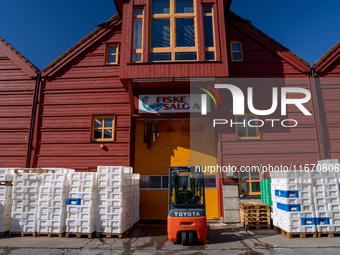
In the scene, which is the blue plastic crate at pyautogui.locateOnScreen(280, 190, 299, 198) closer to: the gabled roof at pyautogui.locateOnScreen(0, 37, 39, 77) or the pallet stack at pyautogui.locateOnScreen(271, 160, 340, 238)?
the pallet stack at pyautogui.locateOnScreen(271, 160, 340, 238)

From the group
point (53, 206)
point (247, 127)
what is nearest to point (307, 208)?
point (247, 127)

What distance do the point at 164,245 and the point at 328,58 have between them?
47.3 ft

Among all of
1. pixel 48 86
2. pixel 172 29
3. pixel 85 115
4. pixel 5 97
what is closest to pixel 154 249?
pixel 85 115

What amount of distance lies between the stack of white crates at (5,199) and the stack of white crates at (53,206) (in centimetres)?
162

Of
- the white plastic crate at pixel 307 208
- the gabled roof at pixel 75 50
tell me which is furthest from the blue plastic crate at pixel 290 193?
A: the gabled roof at pixel 75 50

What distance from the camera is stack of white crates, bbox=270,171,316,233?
9523mm

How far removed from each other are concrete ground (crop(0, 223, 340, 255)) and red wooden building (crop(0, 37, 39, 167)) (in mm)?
5911

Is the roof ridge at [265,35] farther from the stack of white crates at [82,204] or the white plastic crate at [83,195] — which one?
the white plastic crate at [83,195]

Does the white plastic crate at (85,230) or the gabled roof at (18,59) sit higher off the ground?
the gabled roof at (18,59)

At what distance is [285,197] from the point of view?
384 inches

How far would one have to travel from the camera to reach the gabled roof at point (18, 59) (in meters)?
15.0

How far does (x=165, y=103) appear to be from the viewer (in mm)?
13828

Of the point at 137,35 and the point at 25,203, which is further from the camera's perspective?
the point at 137,35

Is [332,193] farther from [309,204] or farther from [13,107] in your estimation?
[13,107]
